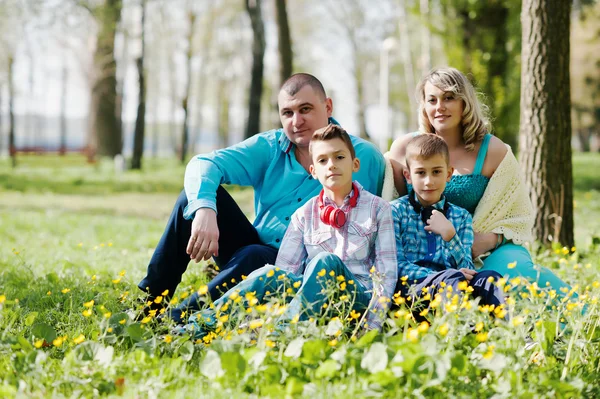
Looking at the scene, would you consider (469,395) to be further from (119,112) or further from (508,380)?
(119,112)

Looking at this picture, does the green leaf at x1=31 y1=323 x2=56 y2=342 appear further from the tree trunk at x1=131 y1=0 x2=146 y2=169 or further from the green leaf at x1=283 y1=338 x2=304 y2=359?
the tree trunk at x1=131 y1=0 x2=146 y2=169

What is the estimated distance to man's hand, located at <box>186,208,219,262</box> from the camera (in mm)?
3605

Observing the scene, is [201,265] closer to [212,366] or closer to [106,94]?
[212,366]

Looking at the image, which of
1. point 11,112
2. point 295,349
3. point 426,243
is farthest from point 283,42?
point 11,112

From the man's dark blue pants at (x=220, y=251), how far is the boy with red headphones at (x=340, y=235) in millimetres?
196

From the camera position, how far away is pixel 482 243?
4.02 meters

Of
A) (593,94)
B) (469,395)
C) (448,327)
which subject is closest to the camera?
(469,395)

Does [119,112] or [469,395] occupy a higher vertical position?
[119,112]

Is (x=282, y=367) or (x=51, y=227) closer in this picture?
(x=282, y=367)

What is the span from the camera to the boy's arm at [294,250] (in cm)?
371

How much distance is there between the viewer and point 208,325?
3305 millimetres

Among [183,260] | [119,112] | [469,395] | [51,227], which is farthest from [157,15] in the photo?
[469,395]

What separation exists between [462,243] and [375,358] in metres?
1.41

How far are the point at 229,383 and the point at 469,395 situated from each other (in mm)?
925
